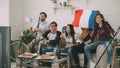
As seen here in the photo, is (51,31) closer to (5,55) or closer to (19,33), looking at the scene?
(19,33)

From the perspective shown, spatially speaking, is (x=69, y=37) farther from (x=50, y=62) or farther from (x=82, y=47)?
(x=50, y=62)

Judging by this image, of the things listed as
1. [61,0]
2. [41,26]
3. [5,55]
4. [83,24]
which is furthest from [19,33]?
[5,55]

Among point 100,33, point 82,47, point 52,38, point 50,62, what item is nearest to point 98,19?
point 100,33

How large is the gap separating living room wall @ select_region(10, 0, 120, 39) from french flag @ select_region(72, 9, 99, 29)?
0.18 metres

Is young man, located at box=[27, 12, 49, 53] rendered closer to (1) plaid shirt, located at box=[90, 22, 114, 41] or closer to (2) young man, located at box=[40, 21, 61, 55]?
(2) young man, located at box=[40, 21, 61, 55]

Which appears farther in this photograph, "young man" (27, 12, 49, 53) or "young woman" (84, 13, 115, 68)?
"young man" (27, 12, 49, 53)

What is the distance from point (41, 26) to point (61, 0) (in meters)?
0.93

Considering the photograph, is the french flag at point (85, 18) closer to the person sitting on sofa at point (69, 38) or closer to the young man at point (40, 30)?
the person sitting on sofa at point (69, 38)

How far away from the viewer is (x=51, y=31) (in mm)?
5023

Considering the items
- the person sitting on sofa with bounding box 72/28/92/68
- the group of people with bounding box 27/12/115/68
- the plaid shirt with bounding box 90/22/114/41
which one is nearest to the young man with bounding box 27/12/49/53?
the group of people with bounding box 27/12/115/68

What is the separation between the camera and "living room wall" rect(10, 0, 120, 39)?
5090 millimetres

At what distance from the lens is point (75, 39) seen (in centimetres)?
487

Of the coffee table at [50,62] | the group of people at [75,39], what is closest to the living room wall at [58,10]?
the group of people at [75,39]

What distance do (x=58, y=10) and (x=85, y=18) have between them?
1072 mm
